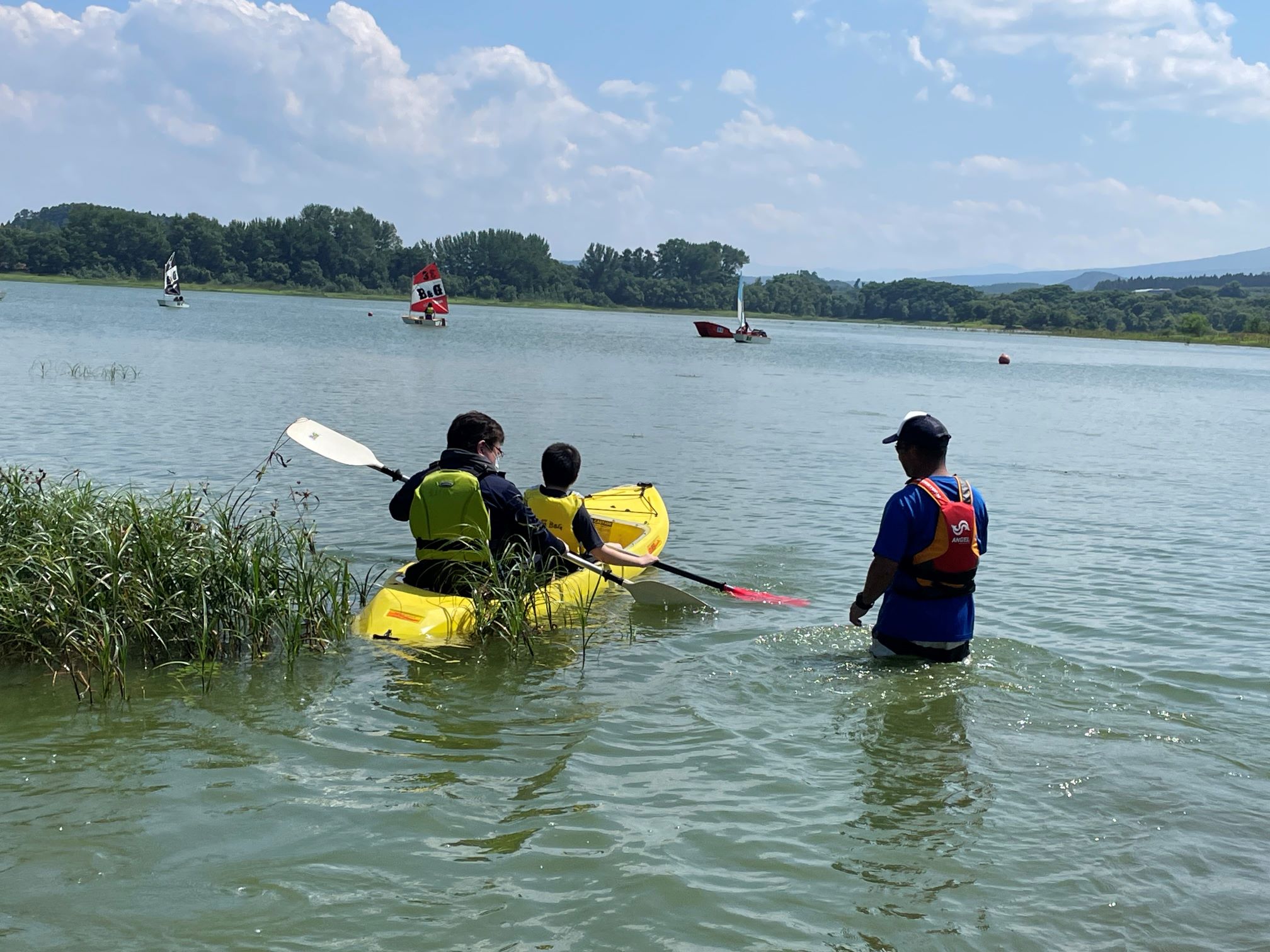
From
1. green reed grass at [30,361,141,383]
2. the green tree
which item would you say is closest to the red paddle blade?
green reed grass at [30,361,141,383]

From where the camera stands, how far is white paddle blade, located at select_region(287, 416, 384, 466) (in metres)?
9.13

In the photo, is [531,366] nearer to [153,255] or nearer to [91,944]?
[91,944]

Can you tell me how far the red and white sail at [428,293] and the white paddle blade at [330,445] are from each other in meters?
52.2

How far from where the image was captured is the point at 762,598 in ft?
30.0

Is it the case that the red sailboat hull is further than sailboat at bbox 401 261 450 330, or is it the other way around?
the red sailboat hull

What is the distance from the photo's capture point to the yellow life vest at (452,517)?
7129 millimetres

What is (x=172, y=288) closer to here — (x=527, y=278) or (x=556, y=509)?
(x=556, y=509)

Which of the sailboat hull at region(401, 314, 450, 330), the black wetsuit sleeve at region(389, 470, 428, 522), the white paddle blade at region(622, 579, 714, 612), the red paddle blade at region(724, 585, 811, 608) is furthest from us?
the sailboat hull at region(401, 314, 450, 330)

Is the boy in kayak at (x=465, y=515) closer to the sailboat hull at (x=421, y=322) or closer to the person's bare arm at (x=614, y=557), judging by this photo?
the person's bare arm at (x=614, y=557)

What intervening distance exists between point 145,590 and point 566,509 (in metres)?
3.00

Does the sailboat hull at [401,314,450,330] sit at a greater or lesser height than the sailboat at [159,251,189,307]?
lesser

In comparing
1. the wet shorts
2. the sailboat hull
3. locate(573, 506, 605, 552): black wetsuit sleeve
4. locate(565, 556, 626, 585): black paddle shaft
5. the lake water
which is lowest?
the lake water

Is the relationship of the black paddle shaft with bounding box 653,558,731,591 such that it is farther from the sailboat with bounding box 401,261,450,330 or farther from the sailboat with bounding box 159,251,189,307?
the sailboat with bounding box 159,251,189,307

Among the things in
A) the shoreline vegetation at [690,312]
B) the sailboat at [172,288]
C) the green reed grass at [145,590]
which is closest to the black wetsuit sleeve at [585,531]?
the green reed grass at [145,590]
